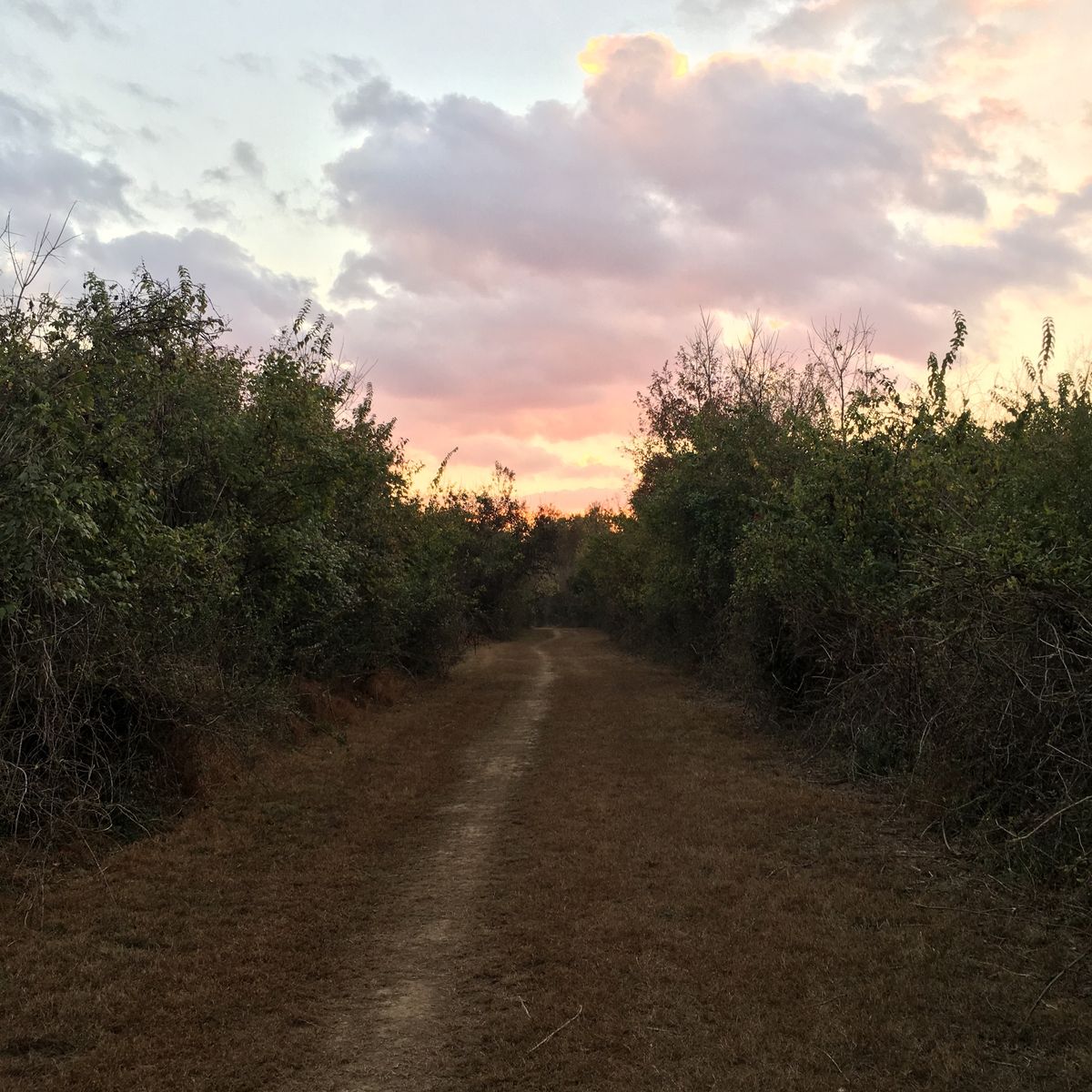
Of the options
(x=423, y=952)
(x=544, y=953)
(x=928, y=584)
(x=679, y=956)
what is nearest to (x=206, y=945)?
(x=423, y=952)

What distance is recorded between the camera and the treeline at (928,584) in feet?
22.0

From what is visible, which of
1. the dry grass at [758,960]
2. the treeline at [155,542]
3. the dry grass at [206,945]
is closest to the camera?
the dry grass at [758,960]

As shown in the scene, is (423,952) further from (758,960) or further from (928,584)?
(928,584)

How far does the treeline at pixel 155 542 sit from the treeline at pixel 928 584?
7631mm

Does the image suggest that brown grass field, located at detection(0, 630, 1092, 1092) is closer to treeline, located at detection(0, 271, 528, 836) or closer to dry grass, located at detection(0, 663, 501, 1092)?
dry grass, located at detection(0, 663, 501, 1092)

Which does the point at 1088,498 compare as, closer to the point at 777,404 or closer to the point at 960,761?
the point at 960,761

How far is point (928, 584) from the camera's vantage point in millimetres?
8141

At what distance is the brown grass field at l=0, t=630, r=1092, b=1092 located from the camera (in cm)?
457

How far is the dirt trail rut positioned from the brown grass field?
0.03 meters

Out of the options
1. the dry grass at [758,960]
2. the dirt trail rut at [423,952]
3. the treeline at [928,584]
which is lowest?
the dirt trail rut at [423,952]

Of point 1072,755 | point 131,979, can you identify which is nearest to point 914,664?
point 1072,755

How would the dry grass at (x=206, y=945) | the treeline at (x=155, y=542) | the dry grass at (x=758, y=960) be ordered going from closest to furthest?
the dry grass at (x=758, y=960), the dry grass at (x=206, y=945), the treeline at (x=155, y=542)

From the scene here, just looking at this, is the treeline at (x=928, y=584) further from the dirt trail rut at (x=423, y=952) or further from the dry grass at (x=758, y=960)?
the dirt trail rut at (x=423, y=952)

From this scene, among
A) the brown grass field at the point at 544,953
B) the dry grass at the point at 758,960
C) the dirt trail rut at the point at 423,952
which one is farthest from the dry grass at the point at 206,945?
the dry grass at the point at 758,960
